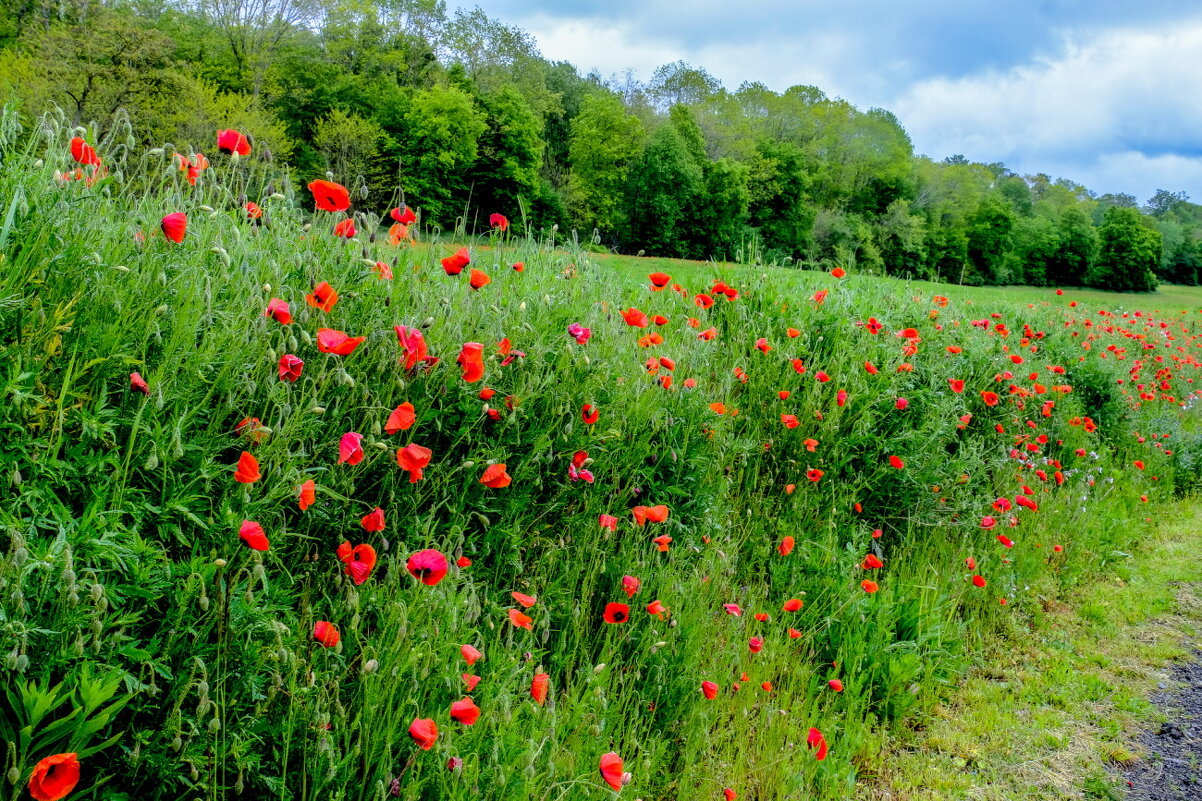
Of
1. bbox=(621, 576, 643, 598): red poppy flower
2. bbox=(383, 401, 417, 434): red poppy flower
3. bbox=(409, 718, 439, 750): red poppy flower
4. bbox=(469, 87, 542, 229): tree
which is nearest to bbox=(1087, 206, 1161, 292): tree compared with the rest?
bbox=(469, 87, 542, 229): tree

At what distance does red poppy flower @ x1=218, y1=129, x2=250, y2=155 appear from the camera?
2525 mm

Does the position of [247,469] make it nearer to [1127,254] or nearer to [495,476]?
[495,476]

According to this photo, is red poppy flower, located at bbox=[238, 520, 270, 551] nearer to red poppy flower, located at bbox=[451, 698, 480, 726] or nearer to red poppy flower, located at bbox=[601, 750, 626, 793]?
red poppy flower, located at bbox=[451, 698, 480, 726]

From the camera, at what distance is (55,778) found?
1.27m

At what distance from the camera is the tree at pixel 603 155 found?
48.2 metres

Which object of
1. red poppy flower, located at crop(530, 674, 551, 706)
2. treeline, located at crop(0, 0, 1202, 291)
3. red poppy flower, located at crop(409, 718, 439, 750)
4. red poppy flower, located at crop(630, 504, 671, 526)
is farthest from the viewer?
treeline, located at crop(0, 0, 1202, 291)

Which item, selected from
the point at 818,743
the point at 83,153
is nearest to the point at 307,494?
the point at 83,153

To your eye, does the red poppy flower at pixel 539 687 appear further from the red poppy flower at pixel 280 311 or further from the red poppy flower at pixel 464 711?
the red poppy flower at pixel 280 311

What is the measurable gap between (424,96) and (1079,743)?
4275cm

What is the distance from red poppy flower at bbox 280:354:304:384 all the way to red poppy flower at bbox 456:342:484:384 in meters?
0.51

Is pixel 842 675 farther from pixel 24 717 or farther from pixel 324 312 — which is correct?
pixel 24 717

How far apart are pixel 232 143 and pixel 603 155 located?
161 ft

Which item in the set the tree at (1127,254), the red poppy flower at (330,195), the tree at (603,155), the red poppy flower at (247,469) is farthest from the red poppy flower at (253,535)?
the tree at (1127,254)

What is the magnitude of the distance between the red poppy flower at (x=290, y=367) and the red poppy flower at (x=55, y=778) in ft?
3.39
